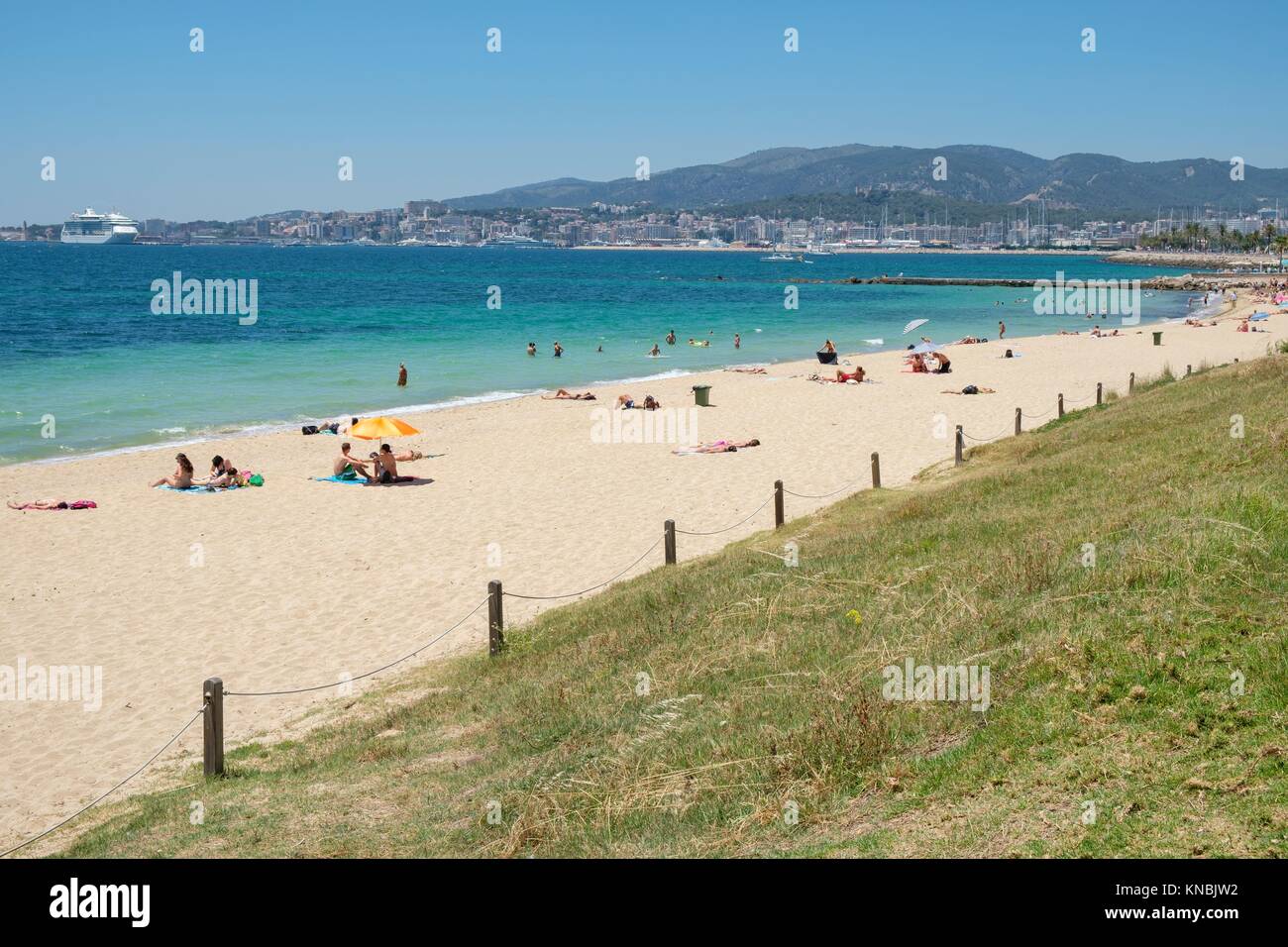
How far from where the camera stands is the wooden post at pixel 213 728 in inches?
347

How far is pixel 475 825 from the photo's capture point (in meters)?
6.65

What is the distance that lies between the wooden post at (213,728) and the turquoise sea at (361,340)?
20.7 meters

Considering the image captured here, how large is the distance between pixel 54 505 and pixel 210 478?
2927 millimetres

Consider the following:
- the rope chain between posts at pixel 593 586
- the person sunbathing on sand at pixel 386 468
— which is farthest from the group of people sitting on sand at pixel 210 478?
the rope chain between posts at pixel 593 586

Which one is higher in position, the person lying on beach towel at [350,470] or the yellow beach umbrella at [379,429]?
the yellow beach umbrella at [379,429]

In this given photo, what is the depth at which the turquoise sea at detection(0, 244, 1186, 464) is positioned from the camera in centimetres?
3459

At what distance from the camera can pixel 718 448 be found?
82.1 feet

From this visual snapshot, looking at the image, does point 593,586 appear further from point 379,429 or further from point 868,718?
point 379,429

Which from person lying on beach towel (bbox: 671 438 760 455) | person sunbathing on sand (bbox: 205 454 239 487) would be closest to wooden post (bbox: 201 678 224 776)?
person sunbathing on sand (bbox: 205 454 239 487)

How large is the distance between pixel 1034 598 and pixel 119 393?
35.6 m

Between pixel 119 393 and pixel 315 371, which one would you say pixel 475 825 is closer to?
pixel 119 393
